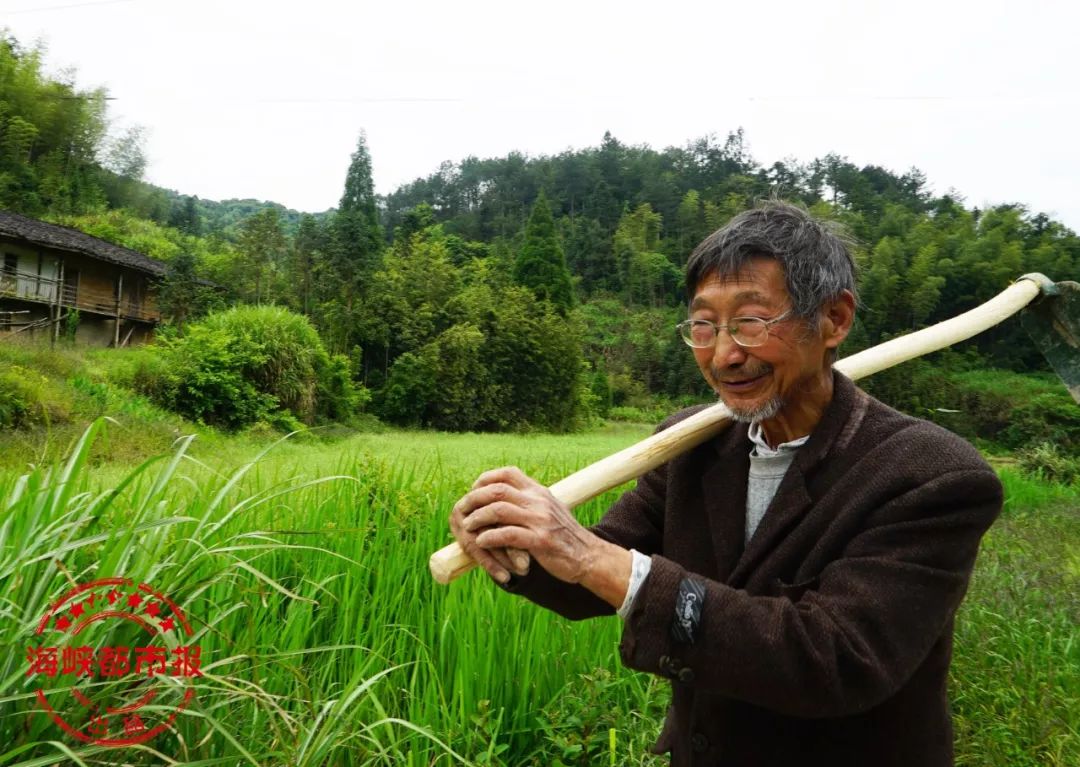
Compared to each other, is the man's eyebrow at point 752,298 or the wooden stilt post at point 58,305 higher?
the man's eyebrow at point 752,298

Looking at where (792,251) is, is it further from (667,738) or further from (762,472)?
(667,738)

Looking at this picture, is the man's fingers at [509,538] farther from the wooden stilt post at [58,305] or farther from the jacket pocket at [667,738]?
the wooden stilt post at [58,305]

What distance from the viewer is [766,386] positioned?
1.00 metres

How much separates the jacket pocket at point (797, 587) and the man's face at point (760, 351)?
0.23 m

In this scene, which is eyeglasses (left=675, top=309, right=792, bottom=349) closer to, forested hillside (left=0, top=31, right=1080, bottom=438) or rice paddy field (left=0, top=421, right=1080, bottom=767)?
rice paddy field (left=0, top=421, right=1080, bottom=767)

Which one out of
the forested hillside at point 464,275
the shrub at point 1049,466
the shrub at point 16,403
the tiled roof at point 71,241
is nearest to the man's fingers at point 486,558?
the shrub at point 16,403

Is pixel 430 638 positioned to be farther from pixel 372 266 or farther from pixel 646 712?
pixel 372 266

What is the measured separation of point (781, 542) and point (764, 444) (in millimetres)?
189

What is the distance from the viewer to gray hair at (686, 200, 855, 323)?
93cm

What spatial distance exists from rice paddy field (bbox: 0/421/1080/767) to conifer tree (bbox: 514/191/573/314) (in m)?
12.0

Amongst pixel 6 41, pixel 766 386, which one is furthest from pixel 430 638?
pixel 6 41

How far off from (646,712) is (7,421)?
519cm

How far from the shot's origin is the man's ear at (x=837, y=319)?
3.22 feet

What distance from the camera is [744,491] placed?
105 centimetres
